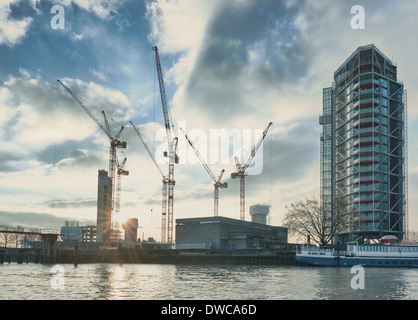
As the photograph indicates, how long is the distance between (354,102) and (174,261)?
10573 centimetres

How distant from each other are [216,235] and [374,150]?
71.4 m

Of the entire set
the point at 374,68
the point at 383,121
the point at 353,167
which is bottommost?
the point at 353,167

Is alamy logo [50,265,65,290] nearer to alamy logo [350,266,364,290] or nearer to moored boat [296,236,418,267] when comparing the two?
alamy logo [350,266,364,290]

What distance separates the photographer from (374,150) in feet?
568

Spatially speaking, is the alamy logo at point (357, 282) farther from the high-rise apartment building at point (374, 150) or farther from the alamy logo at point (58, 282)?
the high-rise apartment building at point (374, 150)

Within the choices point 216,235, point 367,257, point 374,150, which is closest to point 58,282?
point 367,257

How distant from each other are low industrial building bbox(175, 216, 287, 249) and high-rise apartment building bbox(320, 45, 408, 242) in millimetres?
32829

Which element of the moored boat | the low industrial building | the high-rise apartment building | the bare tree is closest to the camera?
the moored boat

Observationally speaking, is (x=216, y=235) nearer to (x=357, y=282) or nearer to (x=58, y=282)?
(x=357, y=282)

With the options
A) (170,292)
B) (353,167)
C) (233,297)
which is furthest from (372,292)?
(353,167)

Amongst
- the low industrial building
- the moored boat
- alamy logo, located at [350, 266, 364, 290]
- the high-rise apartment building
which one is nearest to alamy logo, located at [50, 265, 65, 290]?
alamy logo, located at [350, 266, 364, 290]

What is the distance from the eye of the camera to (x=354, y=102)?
608ft

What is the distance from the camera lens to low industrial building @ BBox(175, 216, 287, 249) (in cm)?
16088
